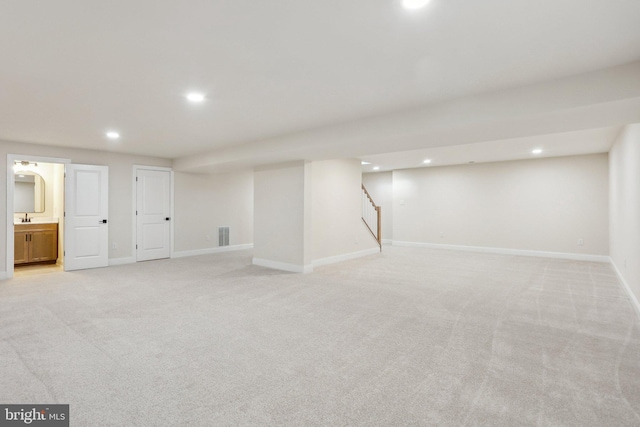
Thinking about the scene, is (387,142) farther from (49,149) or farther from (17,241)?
(17,241)

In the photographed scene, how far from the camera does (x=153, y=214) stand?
746 cm

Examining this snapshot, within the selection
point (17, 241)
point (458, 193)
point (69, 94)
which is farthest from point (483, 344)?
point (17, 241)

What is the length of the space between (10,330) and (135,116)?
2.67 m

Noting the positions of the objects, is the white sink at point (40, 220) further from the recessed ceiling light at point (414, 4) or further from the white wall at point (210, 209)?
the recessed ceiling light at point (414, 4)

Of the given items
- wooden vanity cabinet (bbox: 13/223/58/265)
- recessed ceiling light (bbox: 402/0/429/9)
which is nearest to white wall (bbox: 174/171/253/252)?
wooden vanity cabinet (bbox: 13/223/58/265)

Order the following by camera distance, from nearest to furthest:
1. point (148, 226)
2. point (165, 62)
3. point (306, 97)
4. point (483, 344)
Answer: point (165, 62) < point (483, 344) < point (306, 97) < point (148, 226)

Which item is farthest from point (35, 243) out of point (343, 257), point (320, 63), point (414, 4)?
point (414, 4)

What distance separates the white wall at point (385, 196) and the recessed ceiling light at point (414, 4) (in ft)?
29.5

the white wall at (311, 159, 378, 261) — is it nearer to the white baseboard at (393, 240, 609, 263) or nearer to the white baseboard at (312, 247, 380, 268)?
the white baseboard at (312, 247, 380, 268)

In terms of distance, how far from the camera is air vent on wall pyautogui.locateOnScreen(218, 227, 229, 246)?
8.70 metres

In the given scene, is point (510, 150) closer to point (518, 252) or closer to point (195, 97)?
point (518, 252)

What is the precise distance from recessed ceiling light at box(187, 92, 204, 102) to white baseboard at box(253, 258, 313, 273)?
350cm

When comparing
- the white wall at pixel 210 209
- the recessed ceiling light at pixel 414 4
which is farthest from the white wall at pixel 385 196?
the recessed ceiling light at pixel 414 4

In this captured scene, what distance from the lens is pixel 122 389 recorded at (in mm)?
2162
